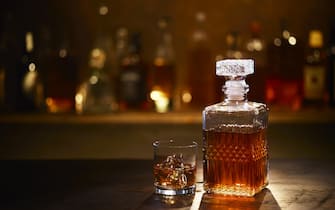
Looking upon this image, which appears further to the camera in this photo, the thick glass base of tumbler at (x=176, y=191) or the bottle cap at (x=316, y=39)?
the bottle cap at (x=316, y=39)

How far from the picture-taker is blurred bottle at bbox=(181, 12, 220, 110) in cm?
175

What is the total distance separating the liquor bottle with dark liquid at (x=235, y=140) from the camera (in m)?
0.99

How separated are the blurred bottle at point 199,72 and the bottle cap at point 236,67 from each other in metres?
0.72

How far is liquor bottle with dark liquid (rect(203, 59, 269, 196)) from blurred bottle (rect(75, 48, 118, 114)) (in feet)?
2.34

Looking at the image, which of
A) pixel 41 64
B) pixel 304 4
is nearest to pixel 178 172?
pixel 41 64

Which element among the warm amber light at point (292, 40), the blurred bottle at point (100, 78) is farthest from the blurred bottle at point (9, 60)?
the warm amber light at point (292, 40)

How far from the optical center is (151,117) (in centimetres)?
164

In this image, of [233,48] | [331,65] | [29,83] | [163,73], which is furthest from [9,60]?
[331,65]

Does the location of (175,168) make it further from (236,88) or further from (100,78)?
(100,78)

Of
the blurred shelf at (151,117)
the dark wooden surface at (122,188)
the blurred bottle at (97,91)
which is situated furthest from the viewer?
the blurred bottle at (97,91)

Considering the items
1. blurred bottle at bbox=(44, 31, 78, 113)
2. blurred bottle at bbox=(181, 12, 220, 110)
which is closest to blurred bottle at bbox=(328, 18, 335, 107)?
blurred bottle at bbox=(181, 12, 220, 110)

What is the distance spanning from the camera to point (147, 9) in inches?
73.4

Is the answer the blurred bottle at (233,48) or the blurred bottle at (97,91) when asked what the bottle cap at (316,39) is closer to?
the blurred bottle at (233,48)

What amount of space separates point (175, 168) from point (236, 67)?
17 centimetres
